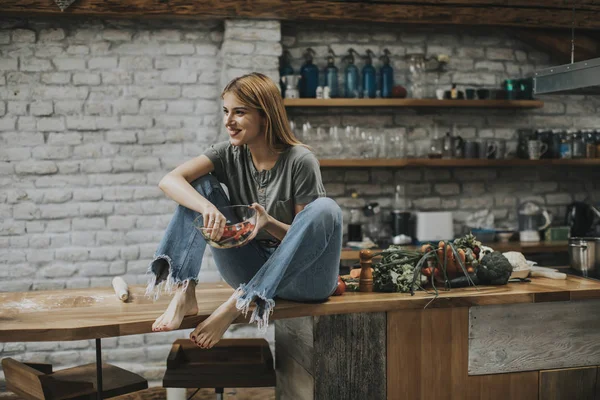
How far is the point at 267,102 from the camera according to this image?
2.71 m

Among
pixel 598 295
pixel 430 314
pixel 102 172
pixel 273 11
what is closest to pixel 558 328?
pixel 598 295

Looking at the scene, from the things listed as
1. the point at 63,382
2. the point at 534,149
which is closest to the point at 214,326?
the point at 63,382

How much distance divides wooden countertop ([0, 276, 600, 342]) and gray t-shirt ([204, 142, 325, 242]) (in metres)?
0.39

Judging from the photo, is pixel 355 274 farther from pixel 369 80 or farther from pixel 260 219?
pixel 369 80

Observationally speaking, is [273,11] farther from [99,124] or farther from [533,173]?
[533,173]

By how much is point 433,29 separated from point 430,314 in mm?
2977

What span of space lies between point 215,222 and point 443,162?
9.24ft

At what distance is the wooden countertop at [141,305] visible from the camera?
2.29 meters

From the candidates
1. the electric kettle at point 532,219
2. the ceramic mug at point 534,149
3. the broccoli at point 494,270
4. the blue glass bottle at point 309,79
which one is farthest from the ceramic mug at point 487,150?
the broccoli at point 494,270

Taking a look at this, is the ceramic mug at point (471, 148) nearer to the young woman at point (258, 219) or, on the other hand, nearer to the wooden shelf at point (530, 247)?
the wooden shelf at point (530, 247)

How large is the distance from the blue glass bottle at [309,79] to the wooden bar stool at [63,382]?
8.85ft

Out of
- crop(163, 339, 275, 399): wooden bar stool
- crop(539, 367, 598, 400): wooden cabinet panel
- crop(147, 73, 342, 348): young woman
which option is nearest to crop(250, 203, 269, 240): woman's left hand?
crop(147, 73, 342, 348): young woman

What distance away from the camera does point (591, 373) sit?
9.65ft

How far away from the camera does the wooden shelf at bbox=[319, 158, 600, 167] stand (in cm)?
473
